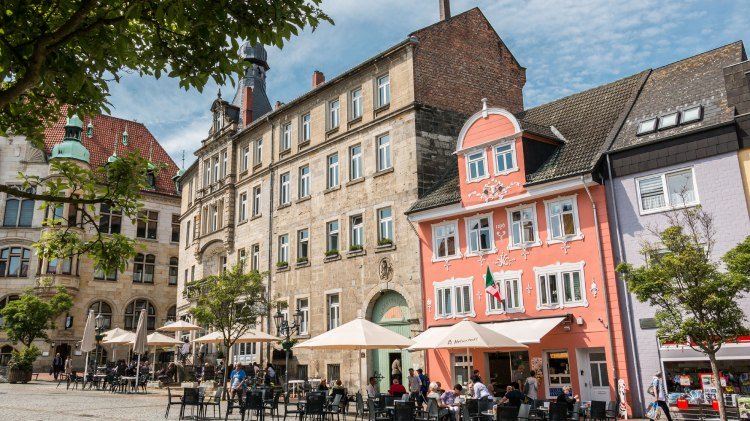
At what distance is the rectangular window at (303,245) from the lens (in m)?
32.5

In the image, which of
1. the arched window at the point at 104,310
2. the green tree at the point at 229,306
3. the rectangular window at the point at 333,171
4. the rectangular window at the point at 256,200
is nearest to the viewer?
the green tree at the point at 229,306

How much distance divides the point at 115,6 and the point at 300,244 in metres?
26.8

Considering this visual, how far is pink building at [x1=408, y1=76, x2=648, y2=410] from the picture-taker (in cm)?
2039

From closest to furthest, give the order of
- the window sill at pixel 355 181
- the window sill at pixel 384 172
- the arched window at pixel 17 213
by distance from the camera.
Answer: the window sill at pixel 384 172, the window sill at pixel 355 181, the arched window at pixel 17 213

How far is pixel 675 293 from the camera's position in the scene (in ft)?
50.2

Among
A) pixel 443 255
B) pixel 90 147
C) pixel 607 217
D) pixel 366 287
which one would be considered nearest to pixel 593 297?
pixel 607 217

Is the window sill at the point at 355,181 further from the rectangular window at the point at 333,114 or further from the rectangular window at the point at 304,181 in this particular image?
the rectangular window at the point at 304,181

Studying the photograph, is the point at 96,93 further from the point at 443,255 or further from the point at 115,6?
the point at 443,255

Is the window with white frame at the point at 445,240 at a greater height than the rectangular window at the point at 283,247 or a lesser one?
lesser

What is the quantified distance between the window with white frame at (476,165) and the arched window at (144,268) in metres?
39.6

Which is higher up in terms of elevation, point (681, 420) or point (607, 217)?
point (607, 217)

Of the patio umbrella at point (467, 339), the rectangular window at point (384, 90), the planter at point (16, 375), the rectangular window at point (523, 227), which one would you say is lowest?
the planter at point (16, 375)

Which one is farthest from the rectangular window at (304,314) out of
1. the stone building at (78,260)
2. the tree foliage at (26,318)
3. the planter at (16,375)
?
the stone building at (78,260)

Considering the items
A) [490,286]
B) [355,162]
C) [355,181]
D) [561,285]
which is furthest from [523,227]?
[355,162]
